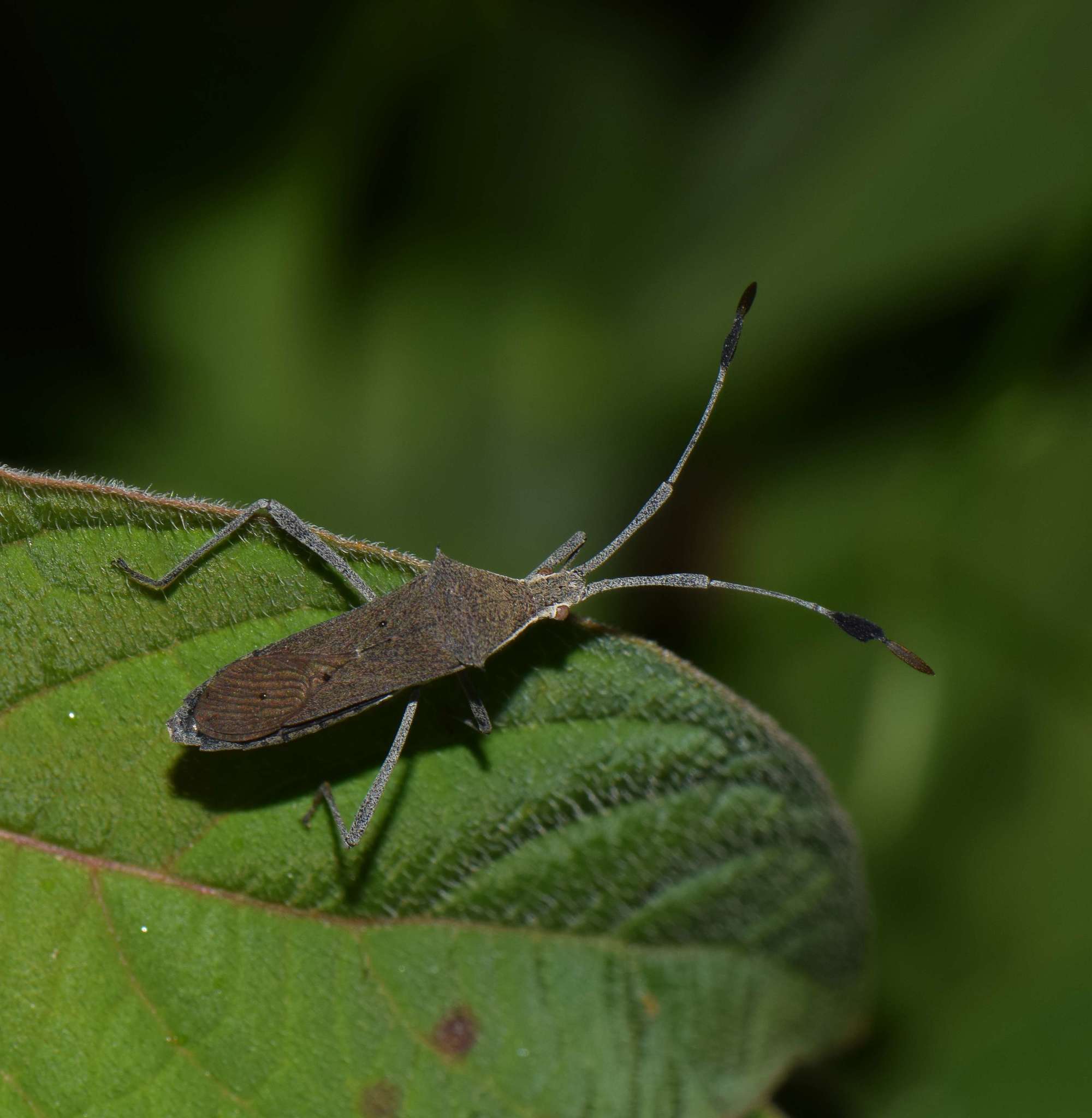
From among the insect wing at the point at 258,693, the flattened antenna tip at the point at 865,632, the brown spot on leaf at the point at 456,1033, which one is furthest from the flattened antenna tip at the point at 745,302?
the brown spot on leaf at the point at 456,1033

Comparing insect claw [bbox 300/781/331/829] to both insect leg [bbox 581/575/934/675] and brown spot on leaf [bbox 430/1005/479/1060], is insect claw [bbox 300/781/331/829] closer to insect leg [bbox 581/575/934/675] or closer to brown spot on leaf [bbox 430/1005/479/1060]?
brown spot on leaf [bbox 430/1005/479/1060]

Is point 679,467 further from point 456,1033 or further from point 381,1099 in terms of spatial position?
point 381,1099

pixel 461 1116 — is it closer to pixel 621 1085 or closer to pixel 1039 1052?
pixel 621 1085

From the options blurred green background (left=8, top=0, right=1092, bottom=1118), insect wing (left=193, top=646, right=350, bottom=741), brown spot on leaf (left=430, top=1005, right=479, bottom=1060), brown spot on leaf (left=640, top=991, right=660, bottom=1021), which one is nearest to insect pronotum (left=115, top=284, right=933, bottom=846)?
insect wing (left=193, top=646, right=350, bottom=741)

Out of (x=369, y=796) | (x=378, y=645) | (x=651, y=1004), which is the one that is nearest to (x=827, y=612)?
(x=651, y=1004)

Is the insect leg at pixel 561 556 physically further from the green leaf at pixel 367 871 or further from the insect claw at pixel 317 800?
the insect claw at pixel 317 800

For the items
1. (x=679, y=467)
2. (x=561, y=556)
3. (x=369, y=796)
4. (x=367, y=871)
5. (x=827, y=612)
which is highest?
(x=679, y=467)

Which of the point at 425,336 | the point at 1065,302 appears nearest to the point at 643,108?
the point at 425,336
